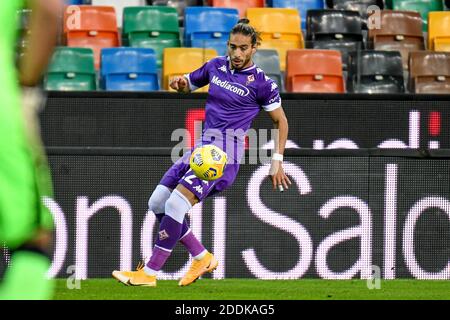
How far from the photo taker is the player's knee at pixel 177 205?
827 cm

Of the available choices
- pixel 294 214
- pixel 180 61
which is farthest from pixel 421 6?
pixel 294 214

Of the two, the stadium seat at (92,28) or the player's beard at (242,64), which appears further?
the stadium seat at (92,28)

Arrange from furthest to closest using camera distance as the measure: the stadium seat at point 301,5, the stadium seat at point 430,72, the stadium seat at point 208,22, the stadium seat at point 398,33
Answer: the stadium seat at point 301,5, the stadium seat at point 398,33, the stadium seat at point 208,22, the stadium seat at point 430,72

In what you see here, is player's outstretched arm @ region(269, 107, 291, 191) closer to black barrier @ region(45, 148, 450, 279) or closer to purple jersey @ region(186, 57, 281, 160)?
purple jersey @ region(186, 57, 281, 160)

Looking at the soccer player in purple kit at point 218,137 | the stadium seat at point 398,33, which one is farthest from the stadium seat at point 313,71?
the soccer player in purple kit at point 218,137

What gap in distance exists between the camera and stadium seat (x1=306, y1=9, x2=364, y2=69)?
12969 mm

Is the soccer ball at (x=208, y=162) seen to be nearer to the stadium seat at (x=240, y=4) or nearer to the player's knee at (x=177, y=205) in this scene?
the player's knee at (x=177, y=205)

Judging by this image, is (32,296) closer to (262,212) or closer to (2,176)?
(2,176)

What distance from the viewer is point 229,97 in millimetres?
8477

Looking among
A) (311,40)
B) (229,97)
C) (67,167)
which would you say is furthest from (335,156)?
(311,40)

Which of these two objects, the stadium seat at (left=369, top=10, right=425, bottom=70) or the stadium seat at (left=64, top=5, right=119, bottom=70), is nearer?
the stadium seat at (left=64, top=5, right=119, bottom=70)

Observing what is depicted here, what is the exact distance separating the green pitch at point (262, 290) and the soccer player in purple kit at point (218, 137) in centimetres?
20

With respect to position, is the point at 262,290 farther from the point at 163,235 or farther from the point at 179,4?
the point at 179,4

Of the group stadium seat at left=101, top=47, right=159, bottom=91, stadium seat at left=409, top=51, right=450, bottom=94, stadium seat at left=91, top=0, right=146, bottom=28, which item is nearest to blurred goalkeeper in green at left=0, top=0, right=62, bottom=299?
stadium seat at left=101, top=47, right=159, bottom=91
